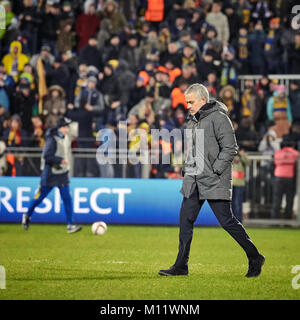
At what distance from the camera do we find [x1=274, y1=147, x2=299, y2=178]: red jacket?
18.2m

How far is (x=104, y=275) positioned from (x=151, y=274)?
61 centimetres

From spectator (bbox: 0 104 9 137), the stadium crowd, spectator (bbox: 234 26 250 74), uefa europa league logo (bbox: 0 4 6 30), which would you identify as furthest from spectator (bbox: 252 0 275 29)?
spectator (bbox: 0 104 9 137)

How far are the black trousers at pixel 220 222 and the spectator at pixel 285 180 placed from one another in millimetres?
8874

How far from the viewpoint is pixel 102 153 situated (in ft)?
60.1

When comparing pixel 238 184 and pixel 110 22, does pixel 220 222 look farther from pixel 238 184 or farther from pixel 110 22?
pixel 110 22

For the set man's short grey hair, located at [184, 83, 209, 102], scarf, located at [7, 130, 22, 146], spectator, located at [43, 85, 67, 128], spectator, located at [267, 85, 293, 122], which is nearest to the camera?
man's short grey hair, located at [184, 83, 209, 102]

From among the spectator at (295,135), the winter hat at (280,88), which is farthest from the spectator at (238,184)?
the winter hat at (280,88)

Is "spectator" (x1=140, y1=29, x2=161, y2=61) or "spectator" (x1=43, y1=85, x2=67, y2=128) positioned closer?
"spectator" (x1=43, y1=85, x2=67, y2=128)

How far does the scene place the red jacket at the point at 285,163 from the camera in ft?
59.9

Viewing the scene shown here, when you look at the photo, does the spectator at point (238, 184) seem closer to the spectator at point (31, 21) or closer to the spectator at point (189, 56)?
the spectator at point (189, 56)

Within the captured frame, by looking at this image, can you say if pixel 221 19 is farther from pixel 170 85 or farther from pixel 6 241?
pixel 6 241

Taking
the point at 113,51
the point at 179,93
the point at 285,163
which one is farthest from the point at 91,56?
the point at 285,163

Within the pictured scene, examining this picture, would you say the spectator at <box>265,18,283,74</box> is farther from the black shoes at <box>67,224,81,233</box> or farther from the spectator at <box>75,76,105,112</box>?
the black shoes at <box>67,224,81,233</box>

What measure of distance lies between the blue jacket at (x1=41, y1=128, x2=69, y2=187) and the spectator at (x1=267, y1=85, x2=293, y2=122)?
6891 millimetres
